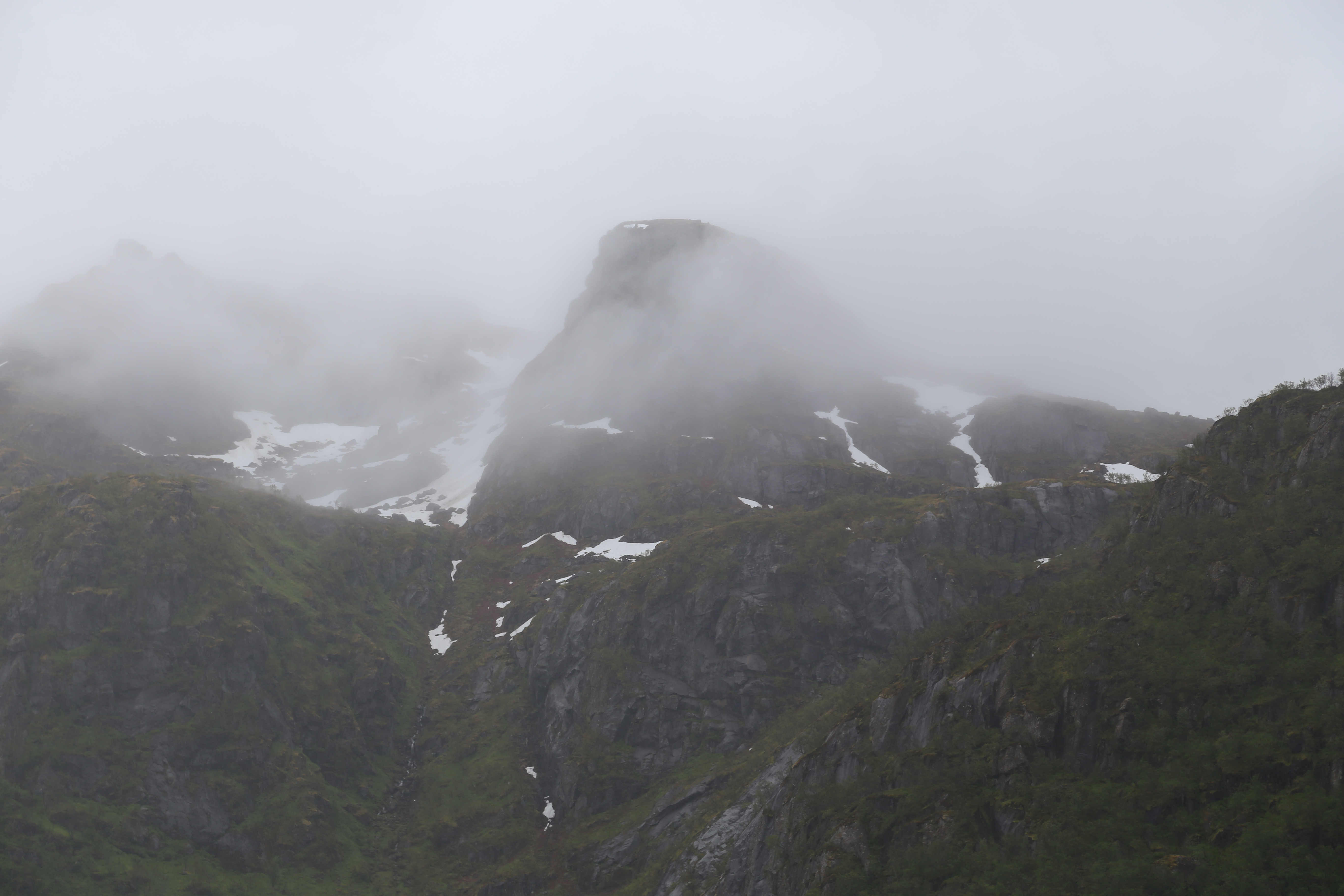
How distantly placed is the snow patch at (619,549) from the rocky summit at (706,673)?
0.95m

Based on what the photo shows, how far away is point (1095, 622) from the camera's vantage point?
68188mm

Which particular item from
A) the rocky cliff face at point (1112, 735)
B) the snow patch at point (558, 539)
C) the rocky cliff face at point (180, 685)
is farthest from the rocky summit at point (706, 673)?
the snow patch at point (558, 539)

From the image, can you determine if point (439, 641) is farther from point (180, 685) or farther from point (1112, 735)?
point (1112, 735)

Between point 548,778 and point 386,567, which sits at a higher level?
point 386,567

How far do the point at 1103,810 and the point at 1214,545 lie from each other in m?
23.4

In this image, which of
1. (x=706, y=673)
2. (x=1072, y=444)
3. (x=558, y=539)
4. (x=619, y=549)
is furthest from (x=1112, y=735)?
(x=1072, y=444)

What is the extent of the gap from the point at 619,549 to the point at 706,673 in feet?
146

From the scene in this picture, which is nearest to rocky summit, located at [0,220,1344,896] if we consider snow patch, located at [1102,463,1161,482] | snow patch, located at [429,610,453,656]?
snow patch, located at [429,610,453,656]

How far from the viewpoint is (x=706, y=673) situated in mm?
125625

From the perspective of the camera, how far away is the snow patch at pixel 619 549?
160 meters

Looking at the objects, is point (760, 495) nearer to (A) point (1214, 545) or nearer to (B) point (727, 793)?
(B) point (727, 793)

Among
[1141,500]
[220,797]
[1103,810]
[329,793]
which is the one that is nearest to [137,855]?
[220,797]

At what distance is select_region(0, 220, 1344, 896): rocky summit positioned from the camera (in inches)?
2221

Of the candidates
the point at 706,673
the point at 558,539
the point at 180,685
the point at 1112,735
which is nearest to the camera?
the point at 1112,735
